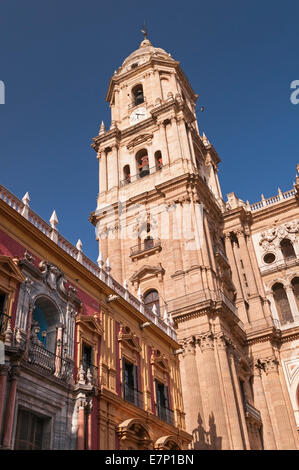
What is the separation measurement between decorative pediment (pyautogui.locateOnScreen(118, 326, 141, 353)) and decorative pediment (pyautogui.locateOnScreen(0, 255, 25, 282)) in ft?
19.2

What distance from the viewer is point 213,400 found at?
2325 centimetres

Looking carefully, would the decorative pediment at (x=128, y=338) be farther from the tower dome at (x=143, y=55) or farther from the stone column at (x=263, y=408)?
the tower dome at (x=143, y=55)

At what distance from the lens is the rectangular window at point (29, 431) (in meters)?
13.9

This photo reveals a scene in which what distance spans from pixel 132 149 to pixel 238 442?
2379cm

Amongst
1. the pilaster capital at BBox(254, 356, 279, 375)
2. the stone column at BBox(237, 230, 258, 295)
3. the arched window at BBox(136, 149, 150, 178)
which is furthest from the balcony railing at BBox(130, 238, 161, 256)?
the pilaster capital at BBox(254, 356, 279, 375)

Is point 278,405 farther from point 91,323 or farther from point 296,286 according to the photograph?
point 91,323

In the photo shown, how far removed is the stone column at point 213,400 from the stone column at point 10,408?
12.1 metres

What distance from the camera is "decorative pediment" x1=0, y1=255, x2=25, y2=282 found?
15.3 metres

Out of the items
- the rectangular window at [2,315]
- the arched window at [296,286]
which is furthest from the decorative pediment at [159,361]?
the arched window at [296,286]

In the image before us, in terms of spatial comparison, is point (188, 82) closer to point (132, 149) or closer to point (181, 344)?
point (132, 149)

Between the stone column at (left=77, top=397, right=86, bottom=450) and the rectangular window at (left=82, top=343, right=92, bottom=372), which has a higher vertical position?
the rectangular window at (left=82, top=343, right=92, bottom=372)

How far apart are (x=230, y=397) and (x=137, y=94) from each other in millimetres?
29520

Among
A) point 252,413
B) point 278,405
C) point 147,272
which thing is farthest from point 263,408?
point 147,272

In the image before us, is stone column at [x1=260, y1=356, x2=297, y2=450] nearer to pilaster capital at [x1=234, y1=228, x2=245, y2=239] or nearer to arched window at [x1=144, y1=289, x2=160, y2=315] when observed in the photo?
arched window at [x1=144, y1=289, x2=160, y2=315]
